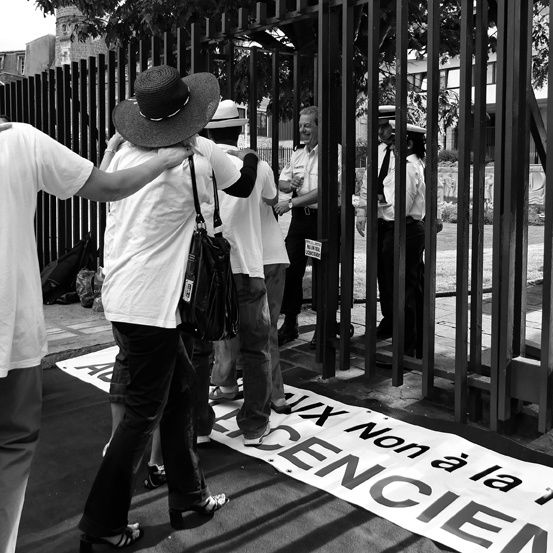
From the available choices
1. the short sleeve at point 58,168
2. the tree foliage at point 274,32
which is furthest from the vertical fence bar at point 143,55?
the short sleeve at point 58,168

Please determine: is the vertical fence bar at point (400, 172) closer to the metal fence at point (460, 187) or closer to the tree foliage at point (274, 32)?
the metal fence at point (460, 187)

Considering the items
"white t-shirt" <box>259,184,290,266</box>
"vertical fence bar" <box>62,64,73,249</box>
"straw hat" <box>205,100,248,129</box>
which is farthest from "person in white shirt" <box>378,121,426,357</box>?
"vertical fence bar" <box>62,64,73,249</box>

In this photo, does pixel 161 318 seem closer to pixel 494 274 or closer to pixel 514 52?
pixel 494 274

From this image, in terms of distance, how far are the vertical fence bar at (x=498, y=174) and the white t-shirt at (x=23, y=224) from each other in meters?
2.13

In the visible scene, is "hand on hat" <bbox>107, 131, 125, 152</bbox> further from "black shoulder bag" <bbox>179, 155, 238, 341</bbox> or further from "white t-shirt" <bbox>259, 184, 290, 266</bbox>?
"white t-shirt" <bbox>259, 184, 290, 266</bbox>

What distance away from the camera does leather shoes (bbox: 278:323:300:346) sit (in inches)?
223

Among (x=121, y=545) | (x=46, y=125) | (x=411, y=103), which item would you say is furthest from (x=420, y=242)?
(x=411, y=103)

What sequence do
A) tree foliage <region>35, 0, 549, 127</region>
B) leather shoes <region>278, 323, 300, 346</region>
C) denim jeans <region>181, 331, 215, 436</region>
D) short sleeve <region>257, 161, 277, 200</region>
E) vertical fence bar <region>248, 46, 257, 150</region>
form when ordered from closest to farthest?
denim jeans <region>181, 331, 215, 436</region> < short sleeve <region>257, 161, 277, 200</region> < vertical fence bar <region>248, 46, 257, 150</region> < leather shoes <region>278, 323, 300, 346</region> < tree foliage <region>35, 0, 549, 127</region>

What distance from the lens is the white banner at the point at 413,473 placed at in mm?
2822

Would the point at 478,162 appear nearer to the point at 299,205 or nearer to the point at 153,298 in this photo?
the point at 299,205

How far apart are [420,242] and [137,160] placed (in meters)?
2.94

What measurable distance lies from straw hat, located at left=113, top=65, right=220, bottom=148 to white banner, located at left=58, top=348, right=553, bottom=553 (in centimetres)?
166

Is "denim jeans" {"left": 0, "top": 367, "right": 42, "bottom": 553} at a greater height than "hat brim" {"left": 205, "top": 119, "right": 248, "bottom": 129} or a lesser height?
lesser

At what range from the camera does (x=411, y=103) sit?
33.2 ft
